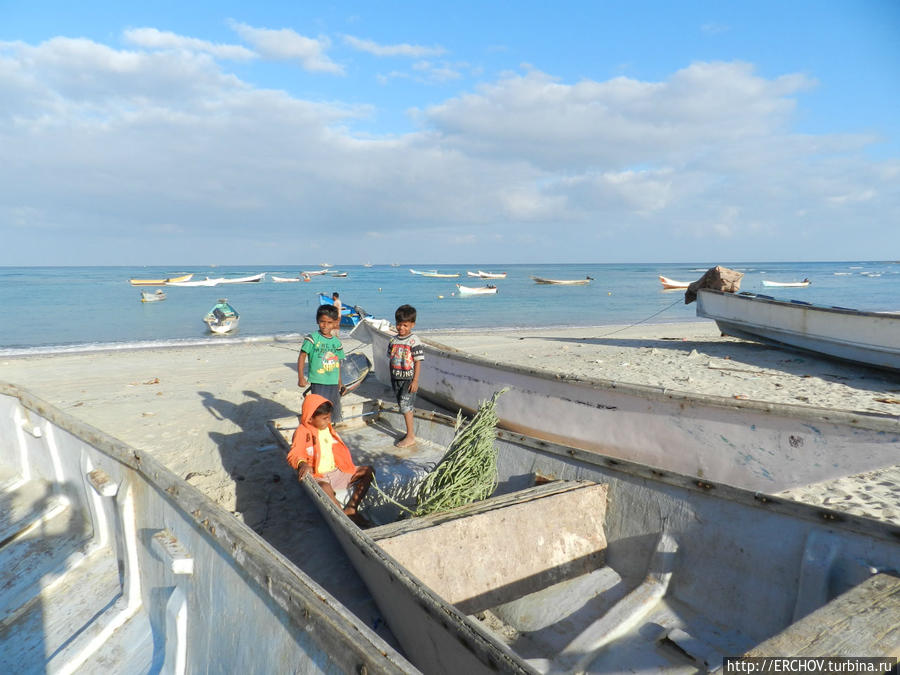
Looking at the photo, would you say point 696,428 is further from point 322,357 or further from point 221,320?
point 221,320

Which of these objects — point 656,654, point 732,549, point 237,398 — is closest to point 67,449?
point 656,654

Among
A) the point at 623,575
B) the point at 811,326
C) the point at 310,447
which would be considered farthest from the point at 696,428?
the point at 811,326

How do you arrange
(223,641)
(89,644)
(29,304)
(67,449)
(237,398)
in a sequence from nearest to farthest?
1. (223,641)
2. (89,644)
3. (67,449)
4. (237,398)
5. (29,304)

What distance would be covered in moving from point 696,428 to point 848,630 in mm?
2968

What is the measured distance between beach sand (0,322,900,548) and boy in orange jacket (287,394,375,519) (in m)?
0.55

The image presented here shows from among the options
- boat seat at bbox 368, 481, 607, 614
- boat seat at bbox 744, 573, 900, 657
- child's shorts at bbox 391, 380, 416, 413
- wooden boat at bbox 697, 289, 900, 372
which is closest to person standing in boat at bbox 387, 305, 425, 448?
child's shorts at bbox 391, 380, 416, 413

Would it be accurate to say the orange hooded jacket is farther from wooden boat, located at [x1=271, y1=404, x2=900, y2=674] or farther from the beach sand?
the beach sand

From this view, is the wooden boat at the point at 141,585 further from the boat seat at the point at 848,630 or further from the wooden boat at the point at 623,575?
the boat seat at the point at 848,630

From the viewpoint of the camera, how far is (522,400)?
6.66m

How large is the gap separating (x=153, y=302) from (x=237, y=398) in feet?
110

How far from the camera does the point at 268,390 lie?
1051cm

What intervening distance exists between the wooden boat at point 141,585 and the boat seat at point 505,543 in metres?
1.14

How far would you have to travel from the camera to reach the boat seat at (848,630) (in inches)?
82.9

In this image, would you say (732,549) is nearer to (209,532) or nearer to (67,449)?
(209,532)
